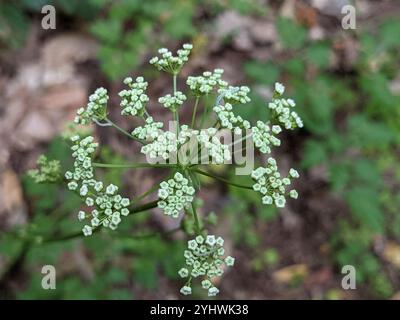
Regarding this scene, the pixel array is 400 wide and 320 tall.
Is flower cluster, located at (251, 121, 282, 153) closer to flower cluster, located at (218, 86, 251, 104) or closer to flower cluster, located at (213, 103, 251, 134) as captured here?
flower cluster, located at (213, 103, 251, 134)

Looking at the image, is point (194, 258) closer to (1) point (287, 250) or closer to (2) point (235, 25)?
(1) point (287, 250)

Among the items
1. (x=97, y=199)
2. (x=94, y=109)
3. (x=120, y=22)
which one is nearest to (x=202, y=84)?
(x=94, y=109)

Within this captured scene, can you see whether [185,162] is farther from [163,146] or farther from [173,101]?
[173,101]

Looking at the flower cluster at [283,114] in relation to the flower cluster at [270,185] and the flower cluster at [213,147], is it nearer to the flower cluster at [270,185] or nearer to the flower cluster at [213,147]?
the flower cluster at [270,185]

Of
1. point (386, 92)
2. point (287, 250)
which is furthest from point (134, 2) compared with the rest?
point (287, 250)

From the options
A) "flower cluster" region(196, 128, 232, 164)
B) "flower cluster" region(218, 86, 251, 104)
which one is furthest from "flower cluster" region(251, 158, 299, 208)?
"flower cluster" region(218, 86, 251, 104)

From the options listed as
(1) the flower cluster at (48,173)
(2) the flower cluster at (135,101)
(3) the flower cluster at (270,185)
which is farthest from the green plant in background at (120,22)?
(3) the flower cluster at (270,185)
